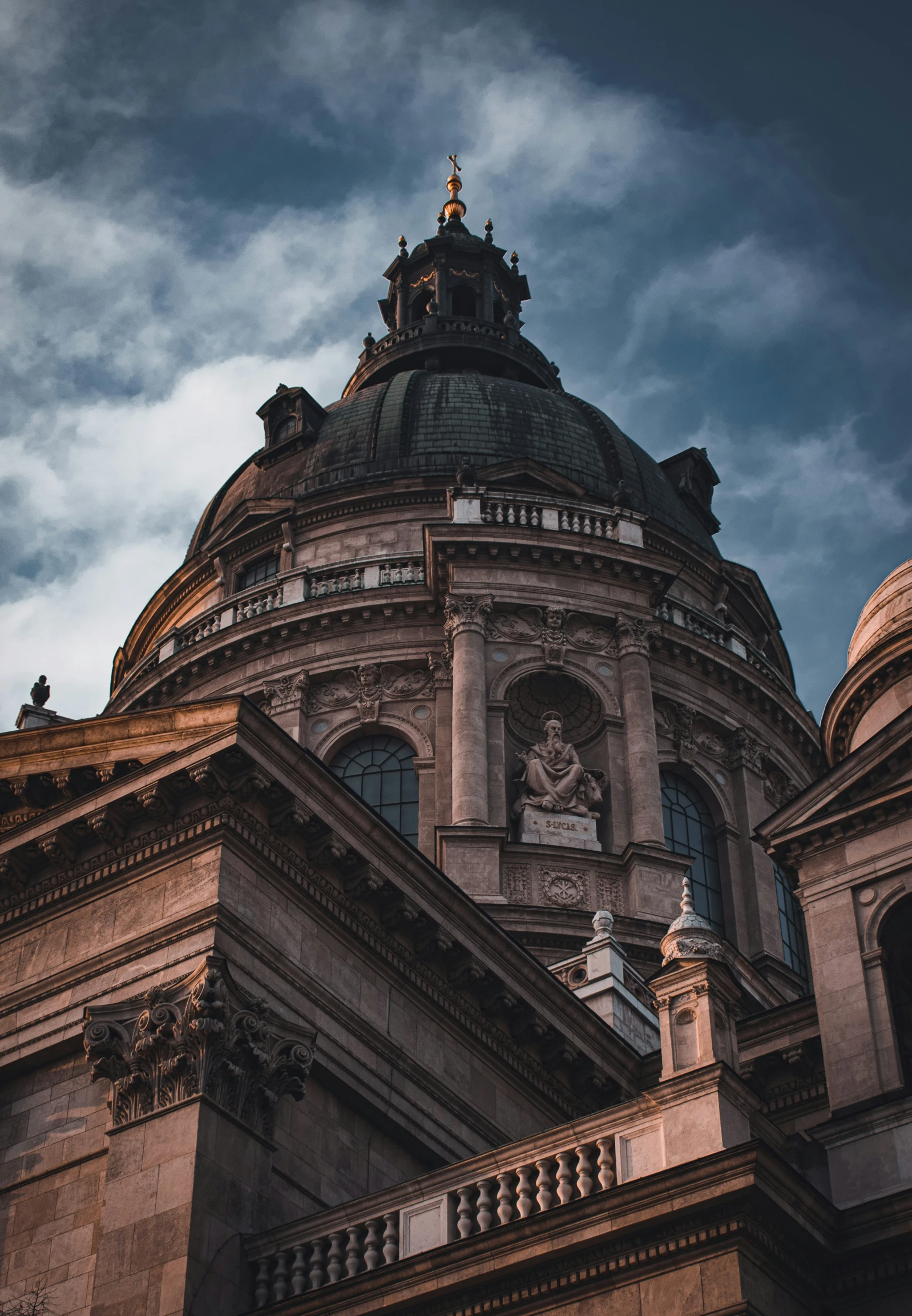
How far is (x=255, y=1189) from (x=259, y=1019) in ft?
5.44

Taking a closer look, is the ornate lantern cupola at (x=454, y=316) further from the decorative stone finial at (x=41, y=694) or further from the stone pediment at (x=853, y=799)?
the stone pediment at (x=853, y=799)

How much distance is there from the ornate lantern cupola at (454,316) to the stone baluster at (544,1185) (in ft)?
135

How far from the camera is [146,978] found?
60.7 ft

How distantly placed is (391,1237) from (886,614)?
15.9 m

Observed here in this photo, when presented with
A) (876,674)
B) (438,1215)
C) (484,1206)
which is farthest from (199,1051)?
(876,674)

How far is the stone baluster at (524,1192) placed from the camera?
15.4 m

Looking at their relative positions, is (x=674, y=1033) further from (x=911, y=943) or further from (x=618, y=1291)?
(x=911, y=943)

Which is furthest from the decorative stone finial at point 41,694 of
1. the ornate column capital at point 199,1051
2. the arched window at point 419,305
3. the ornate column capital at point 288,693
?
the arched window at point 419,305

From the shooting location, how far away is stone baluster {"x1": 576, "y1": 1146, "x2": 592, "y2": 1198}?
49.9ft

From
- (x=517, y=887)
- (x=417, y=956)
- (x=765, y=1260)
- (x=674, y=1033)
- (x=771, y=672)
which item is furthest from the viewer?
(x=771, y=672)

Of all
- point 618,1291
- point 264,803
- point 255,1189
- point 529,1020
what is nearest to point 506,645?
point 529,1020

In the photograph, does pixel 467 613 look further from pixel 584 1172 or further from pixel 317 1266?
pixel 584 1172

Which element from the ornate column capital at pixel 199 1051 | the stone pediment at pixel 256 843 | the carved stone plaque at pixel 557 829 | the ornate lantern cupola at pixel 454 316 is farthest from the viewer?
the ornate lantern cupola at pixel 454 316

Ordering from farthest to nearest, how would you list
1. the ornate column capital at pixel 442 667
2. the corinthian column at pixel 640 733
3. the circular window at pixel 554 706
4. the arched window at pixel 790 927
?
the arched window at pixel 790 927
the ornate column capital at pixel 442 667
the circular window at pixel 554 706
the corinthian column at pixel 640 733
